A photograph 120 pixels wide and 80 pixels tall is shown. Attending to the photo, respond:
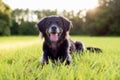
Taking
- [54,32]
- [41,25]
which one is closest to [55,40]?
[54,32]

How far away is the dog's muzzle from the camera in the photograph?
604cm

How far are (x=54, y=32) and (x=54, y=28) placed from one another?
87mm

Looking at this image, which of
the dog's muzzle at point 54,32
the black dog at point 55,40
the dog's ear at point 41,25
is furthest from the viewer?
the dog's ear at point 41,25

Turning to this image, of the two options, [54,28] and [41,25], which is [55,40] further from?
[41,25]

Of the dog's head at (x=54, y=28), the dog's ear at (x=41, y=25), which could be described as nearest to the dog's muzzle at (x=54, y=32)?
the dog's head at (x=54, y=28)

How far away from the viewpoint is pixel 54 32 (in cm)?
607

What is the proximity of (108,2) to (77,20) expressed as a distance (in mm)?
11800

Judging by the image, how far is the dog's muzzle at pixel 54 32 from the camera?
604 centimetres

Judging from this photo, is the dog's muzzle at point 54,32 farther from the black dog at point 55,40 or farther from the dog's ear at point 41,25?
the dog's ear at point 41,25

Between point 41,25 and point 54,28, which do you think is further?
point 41,25

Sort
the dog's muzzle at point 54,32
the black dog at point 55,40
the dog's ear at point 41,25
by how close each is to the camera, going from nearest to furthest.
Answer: the dog's muzzle at point 54,32 < the black dog at point 55,40 < the dog's ear at point 41,25

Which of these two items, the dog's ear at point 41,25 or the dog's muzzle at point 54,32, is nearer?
the dog's muzzle at point 54,32

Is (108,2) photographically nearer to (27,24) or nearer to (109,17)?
(109,17)

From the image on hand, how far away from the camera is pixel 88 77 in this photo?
4.31 metres
